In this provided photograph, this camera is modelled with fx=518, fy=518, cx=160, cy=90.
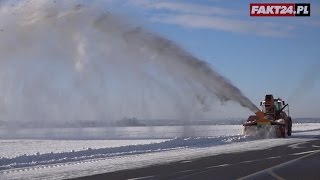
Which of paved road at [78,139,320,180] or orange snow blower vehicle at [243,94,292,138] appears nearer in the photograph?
paved road at [78,139,320,180]

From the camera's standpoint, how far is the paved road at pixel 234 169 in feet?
44.3

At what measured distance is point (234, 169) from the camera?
15.2 meters

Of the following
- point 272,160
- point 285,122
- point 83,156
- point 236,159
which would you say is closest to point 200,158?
point 236,159

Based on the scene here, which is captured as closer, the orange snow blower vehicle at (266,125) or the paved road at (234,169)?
the paved road at (234,169)

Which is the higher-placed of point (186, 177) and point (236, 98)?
point (236, 98)

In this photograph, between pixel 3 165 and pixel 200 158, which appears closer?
pixel 3 165

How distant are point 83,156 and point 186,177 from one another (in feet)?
25.3

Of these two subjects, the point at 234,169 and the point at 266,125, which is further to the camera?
the point at 266,125

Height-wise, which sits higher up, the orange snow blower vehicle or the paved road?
the orange snow blower vehicle

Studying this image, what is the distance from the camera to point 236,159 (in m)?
18.7

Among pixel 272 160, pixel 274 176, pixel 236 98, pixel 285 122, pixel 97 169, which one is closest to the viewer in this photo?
pixel 274 176

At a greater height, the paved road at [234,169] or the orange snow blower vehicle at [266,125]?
the orange snow blower vehicle at [266,125]

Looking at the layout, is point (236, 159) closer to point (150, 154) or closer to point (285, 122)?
point (150, 154)

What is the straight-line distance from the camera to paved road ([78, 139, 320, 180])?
13.5m
